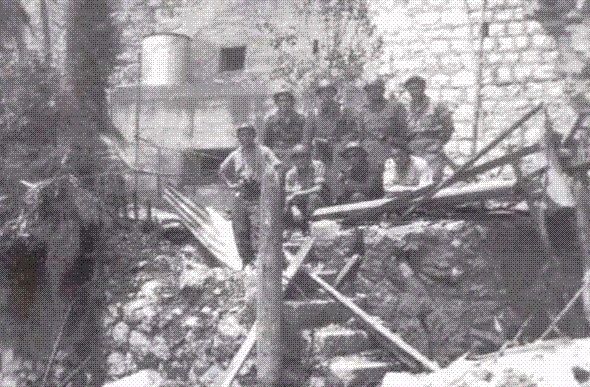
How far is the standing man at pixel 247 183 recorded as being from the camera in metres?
7.85

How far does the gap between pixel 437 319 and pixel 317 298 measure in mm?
1044

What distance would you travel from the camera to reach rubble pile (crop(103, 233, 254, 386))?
760 cm

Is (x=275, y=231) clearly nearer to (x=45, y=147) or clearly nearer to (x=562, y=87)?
(x=45, y=147)

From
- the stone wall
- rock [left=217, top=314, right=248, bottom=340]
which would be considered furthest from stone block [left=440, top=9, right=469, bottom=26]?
rock [left=217, top=314, right=248, bottom=340]

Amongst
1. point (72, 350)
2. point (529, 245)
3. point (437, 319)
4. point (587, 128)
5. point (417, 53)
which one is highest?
point (417, 53)

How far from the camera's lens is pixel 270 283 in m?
6.64

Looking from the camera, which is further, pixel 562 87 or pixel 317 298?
pixel 562 87

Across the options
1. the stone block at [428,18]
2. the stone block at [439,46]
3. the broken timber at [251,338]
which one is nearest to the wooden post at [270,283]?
the broken timber at [251,338]

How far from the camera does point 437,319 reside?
6.98 m

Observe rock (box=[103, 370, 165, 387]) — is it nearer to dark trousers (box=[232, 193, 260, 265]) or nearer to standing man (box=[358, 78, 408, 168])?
dark trousers (box=[232, 193, 260, 265])

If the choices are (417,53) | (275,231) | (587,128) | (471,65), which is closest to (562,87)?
(471,65)

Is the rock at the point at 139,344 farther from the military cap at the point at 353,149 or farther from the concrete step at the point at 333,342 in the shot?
the military cap at the point at 353,149

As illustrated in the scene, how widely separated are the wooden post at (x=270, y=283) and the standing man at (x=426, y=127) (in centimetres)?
219

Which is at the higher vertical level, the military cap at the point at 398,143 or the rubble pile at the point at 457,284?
the military cap at the point at 398,143
